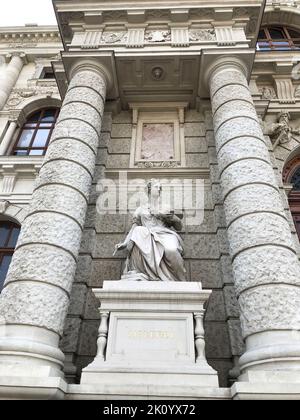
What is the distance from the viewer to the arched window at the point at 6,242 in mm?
9680

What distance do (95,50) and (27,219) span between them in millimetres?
5370

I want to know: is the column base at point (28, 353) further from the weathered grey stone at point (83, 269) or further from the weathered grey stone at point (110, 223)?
the weathered grey stone at point (110, 223)

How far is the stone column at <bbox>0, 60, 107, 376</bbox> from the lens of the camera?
436 cm

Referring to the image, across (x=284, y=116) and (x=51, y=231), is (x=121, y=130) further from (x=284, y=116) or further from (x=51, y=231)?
(x=284, y=116)

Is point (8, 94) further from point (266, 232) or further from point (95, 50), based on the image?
point (266, 232)

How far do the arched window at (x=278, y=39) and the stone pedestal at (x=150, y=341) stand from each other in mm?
11363

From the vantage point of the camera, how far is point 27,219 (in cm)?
586

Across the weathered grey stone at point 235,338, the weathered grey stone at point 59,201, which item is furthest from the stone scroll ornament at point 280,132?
the weathered grey stone at point 59,201

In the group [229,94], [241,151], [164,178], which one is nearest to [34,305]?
[164,178]

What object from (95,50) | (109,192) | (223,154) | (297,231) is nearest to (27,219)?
(109,192)

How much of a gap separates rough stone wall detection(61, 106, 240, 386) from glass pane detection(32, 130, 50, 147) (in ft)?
14.3

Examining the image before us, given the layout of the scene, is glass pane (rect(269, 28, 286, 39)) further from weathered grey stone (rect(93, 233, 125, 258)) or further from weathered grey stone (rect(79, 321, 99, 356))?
weathered grey stone (rect(79, 321, 99, 356))

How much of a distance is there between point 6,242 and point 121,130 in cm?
509

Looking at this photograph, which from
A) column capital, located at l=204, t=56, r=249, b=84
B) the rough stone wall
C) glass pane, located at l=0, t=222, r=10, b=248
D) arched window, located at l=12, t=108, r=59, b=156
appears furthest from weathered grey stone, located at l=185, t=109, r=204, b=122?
glass pane, located at l=0, t=222, r=10, b=248
